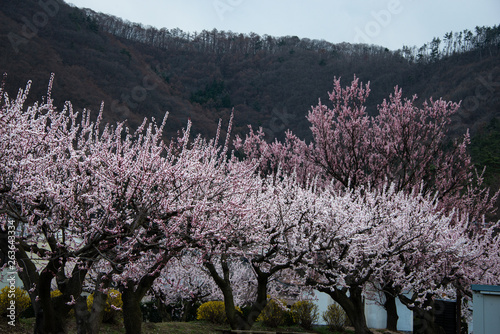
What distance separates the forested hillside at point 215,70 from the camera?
55.5m

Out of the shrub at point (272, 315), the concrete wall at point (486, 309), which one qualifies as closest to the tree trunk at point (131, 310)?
the concrete wall at point (486, 309)

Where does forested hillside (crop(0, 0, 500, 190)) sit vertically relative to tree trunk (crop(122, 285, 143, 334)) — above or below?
above

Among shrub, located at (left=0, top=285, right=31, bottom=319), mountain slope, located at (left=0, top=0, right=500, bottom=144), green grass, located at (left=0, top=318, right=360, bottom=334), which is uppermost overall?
mountain slope, located at (left=0, top=0, right=500, bottom=144)

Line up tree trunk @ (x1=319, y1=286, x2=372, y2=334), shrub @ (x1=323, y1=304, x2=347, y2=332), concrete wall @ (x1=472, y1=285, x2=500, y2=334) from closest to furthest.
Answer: concrete wall @ (x1=472, y1=285, x2=500, y2=334) < tree trunk @ (x1=319, y1=286, x2=372, y2=334) < shrub @ (x1=323, y1=304, x2=347, y2=332)

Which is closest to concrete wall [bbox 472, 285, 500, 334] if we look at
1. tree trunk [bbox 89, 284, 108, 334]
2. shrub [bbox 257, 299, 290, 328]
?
tree trunk [bbox 89, 284, 108, 334]

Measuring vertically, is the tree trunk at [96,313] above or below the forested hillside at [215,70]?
below

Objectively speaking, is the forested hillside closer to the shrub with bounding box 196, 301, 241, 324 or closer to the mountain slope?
the mountain slope

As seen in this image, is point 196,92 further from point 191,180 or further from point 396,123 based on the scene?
point 191,180

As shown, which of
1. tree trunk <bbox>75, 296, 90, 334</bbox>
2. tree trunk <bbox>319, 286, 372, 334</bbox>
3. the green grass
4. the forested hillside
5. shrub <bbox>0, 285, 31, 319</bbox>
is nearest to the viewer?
tree trunk <bbox>75, 296, 90, 334</bbox>

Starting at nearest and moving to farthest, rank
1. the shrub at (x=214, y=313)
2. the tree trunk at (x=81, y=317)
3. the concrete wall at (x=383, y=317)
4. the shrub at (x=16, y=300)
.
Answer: the tree trunk at (x=81, y=317) < the shrub at (x=16, y=300) < the shrub at (x=214, y=313) < the concrete wall at (x=383, y=317)

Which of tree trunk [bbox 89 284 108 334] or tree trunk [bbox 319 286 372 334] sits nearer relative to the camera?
tree trunk [bbox 89 284 108 334]

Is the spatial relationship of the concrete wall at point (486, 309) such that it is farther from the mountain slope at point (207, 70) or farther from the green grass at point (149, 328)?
the mountain slope at point (207, 70)

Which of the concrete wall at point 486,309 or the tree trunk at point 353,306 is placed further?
the tree trunk at point 353,306

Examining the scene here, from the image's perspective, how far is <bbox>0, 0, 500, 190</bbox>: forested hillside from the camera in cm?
5553
